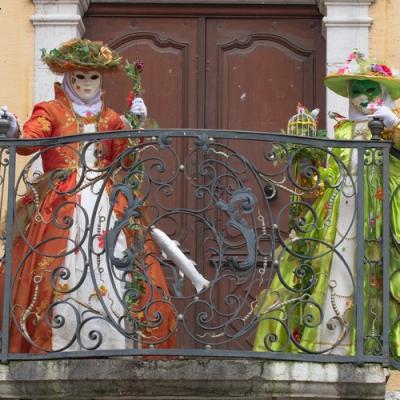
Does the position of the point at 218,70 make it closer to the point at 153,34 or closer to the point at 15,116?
the point at 153,34

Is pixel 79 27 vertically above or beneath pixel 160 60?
above

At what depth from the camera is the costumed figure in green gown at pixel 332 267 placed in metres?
12.6

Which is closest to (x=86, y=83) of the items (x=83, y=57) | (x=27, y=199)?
(x=83, y=57)

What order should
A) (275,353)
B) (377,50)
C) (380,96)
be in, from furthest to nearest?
(377,50) < (380,96) < (275,353)

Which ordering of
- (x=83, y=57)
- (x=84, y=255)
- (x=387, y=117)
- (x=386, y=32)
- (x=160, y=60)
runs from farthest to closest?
(x=160, y=60)
(x=386, y=32)
(x=83, y=57)
(x=387, y=117)
(x=84, y=255)

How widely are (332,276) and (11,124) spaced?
1.80 meters

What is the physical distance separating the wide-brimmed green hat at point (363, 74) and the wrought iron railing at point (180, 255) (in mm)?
445

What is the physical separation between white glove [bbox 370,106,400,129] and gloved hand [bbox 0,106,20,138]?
5.94 ft

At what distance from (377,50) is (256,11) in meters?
0.75

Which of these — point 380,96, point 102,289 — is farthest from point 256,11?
point 102,289

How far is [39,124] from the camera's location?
43.3 ft

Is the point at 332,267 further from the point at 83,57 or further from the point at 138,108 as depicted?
the point at 83,57

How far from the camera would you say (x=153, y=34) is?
572 inches

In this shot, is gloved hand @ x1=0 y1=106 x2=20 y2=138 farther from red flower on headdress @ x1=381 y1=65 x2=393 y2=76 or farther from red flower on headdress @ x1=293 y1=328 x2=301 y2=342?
red flower on headdress @ x1=381 y1=65 x2=393 y2=76
